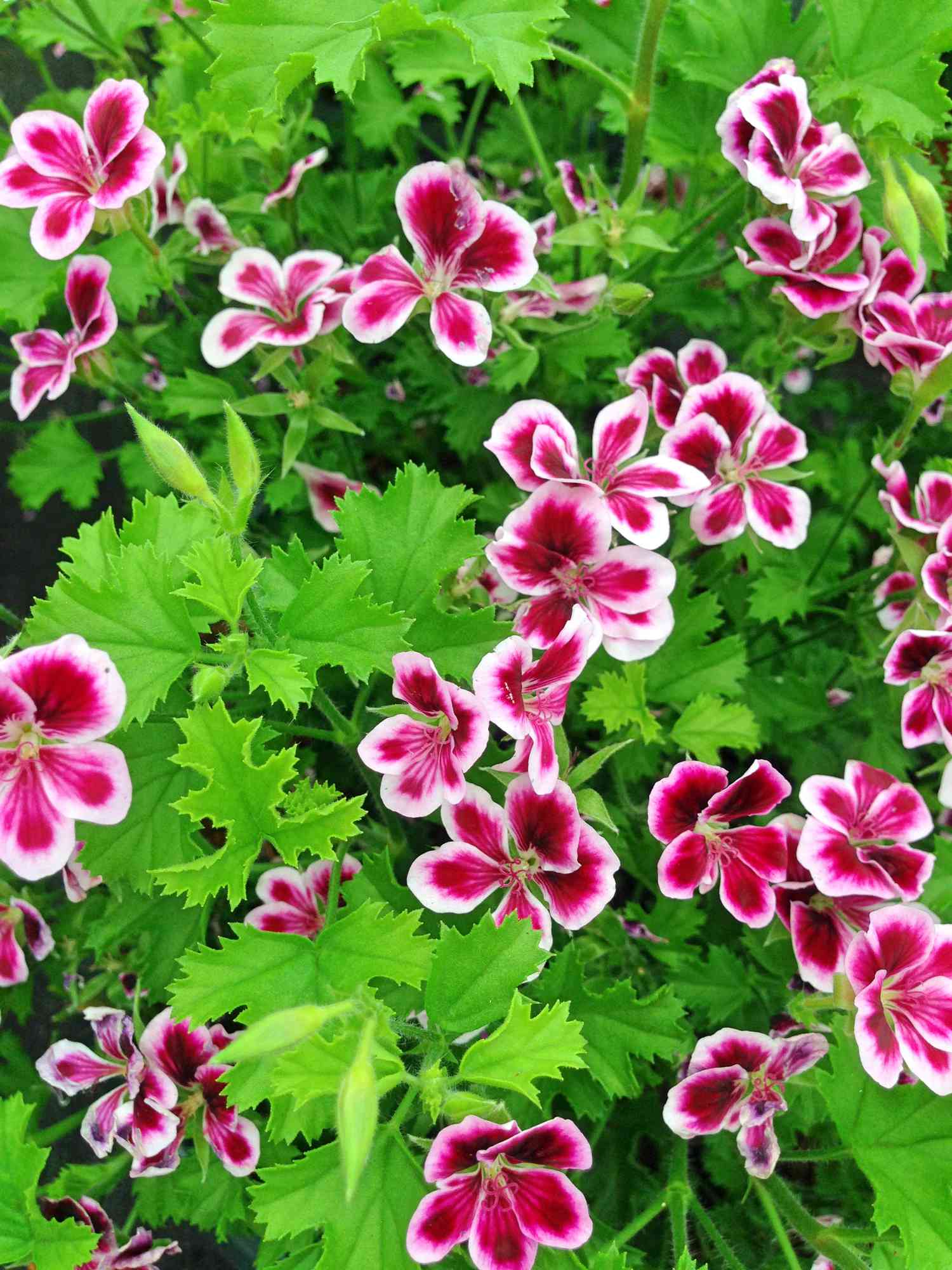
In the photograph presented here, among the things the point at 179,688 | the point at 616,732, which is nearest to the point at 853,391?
the point at 616,732

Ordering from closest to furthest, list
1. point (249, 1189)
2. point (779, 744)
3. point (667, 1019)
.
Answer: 1. point (249, 1189)
2. point (667, 1019)
3. point (779, 744)

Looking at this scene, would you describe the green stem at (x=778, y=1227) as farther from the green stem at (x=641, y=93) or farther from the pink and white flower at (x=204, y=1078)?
the green stem at (x=641, y=93)

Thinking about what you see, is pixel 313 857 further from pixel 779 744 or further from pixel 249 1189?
pixel 779 744

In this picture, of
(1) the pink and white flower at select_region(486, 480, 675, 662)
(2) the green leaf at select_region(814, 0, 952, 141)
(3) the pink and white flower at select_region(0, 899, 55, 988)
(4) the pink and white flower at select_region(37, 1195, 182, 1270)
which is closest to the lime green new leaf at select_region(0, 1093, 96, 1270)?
(4) the pink and white flower at select_region(37, 1195, 182, 1270)

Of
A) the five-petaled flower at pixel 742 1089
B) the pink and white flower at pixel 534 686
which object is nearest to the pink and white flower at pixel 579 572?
the pink and white flower at pixel 534 686

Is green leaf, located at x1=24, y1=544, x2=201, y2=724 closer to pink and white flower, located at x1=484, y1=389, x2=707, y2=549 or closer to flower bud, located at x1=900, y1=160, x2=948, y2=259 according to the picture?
pink and white flower, located at x1=484, y1=389, x2=707, y2=549

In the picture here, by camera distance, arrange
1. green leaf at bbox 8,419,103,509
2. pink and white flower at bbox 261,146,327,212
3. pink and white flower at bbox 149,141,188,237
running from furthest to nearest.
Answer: green leaf at bbox 8,419,103,509 < pink and white flower at bbox 261,146,327,212 < pink and white flower at bbox 149,141,188,237

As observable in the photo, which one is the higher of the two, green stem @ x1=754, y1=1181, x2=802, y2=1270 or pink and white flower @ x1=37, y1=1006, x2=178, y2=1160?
pink and white flower @ x1=37, y1=1006, x2=178, y2=1160
